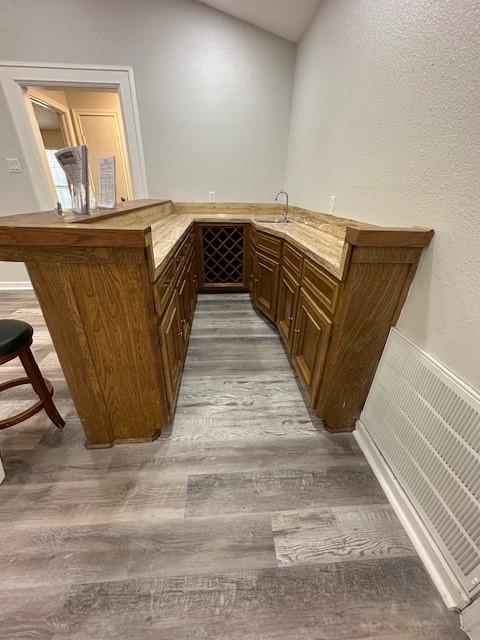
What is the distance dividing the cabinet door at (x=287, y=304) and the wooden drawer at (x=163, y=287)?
0.79m

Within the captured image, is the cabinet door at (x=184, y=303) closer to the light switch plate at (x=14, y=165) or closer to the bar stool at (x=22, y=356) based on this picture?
the bar stool at (x=22, y=356)

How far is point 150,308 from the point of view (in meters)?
1.07

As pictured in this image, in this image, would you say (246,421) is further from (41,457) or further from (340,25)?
(340,25)

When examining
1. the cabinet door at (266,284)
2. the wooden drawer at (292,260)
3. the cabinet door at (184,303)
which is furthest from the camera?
the cabinet door at (266,284)

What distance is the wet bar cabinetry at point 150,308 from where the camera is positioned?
93cm

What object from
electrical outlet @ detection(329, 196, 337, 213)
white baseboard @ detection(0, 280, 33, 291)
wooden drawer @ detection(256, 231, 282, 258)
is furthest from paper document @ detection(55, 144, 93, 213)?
white baseboard @ detection(0, 280, 33, 291)

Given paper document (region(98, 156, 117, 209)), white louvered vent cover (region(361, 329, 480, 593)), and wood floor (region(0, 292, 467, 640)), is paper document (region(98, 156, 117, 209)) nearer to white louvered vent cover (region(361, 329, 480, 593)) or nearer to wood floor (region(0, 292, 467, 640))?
wood floor (region(0, 292, 467, 640))

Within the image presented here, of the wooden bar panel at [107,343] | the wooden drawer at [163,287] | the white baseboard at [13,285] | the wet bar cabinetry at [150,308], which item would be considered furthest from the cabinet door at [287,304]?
the white baseboard at [13,285]

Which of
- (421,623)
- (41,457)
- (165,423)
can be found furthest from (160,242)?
(421,623)

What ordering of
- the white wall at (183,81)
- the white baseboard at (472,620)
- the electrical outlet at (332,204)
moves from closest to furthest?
the white baseboard at (472,620) < the electrical outlet at (332,204) < the white wall at (183,81)

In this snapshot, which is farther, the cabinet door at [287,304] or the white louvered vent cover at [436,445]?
the cabinet door at [287,304]

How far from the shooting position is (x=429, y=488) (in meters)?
0.95

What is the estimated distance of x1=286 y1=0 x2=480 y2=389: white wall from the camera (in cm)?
82

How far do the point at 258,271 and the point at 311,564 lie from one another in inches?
80.5
